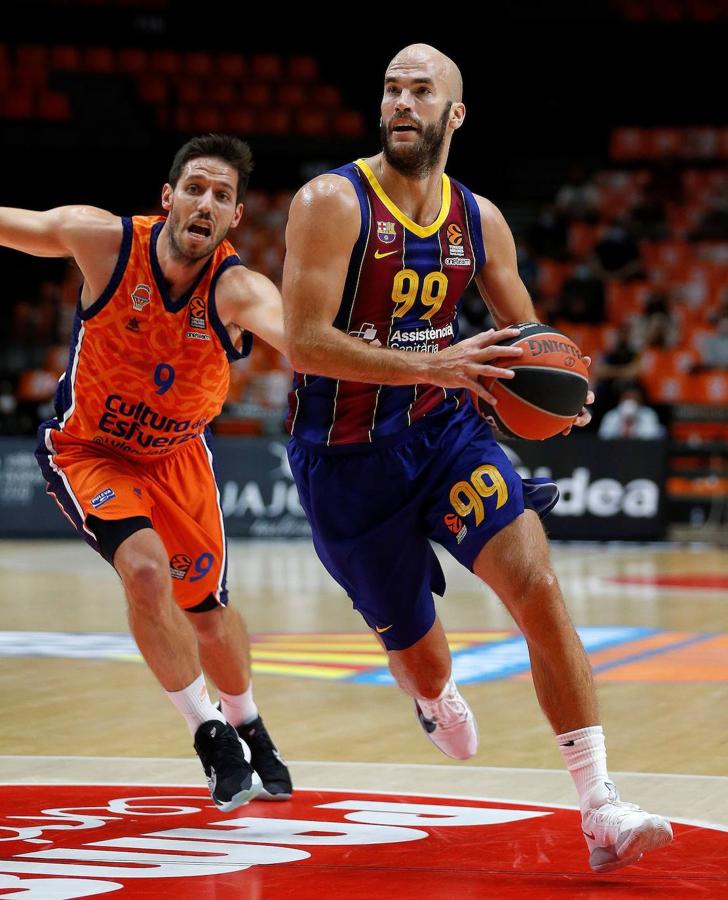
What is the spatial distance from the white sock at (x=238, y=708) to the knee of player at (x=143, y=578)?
0.69m

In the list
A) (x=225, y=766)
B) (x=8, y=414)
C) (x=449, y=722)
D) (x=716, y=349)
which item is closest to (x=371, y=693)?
(x=449, y=722)

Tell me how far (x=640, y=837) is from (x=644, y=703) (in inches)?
121

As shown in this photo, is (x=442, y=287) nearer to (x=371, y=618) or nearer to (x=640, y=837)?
(x=371, y=618)

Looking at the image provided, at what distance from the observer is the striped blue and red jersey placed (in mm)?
4250

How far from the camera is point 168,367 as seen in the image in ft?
16.6

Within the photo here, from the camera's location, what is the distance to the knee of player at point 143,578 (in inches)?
182

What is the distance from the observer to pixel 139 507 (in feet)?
16.0

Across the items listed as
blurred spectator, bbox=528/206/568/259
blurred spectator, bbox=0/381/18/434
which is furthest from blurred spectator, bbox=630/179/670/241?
blurred spectator, bbox=0/381/18/434

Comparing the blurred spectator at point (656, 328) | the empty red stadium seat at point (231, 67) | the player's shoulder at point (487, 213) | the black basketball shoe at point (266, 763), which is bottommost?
the black basketball shoe at point (266, 763)

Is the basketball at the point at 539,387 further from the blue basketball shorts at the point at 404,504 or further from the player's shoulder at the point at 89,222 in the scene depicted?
the player's shoulder at the point at 89,222

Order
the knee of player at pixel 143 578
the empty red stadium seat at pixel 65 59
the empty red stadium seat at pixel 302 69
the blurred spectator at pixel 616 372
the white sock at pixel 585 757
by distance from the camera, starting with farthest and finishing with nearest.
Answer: the empty red stadium seat at pixel 302 69, the empty red stadium seat at pixel 65 59, the blurred spectator at pixel 616 372, the knee of player at pixel 143 578, the white sock at pixel 585 757

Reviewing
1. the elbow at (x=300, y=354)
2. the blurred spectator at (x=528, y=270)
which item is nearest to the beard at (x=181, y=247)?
the elbow at (x=300, y=354)

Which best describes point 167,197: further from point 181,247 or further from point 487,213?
point 487,213

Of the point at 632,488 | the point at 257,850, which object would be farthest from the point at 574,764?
the point at 632,488
